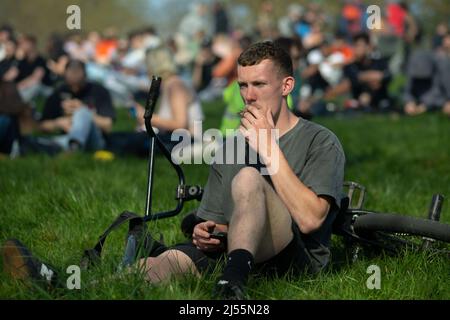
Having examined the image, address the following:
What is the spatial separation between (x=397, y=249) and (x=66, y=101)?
7412 mm

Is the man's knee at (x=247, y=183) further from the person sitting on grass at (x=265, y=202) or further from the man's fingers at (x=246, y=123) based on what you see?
the man's fingers at (x=246, y=123)

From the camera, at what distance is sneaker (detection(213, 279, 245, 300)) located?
3.95 metres

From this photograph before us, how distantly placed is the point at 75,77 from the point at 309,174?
7840mm

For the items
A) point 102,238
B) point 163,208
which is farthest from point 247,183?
point 163,208

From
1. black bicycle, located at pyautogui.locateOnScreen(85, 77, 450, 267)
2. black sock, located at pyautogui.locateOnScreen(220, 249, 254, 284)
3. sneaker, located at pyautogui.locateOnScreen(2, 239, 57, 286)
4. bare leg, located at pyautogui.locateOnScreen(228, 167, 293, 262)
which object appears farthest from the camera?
black bicycle, located at pyautogui.locateOnScreen(85, 77, 450, 267)

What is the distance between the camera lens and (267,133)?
4457 millimetres

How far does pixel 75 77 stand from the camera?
39.0 feet

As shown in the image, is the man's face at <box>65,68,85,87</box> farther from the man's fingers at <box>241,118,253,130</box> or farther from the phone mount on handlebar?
the man's fingers at <box>241,118,253,130</box>

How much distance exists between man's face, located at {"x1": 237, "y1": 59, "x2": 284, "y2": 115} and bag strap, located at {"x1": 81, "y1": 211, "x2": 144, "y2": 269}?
0.92 meters

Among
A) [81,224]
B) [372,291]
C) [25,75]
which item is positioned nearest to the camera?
[372,291]

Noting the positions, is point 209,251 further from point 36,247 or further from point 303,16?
point 303,16

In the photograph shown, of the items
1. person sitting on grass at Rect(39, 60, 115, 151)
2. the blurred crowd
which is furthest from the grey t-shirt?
person sitting on grass at Rect(39, 60, 115, 151)

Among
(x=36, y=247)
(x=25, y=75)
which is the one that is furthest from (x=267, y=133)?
(x=25, y=75)
